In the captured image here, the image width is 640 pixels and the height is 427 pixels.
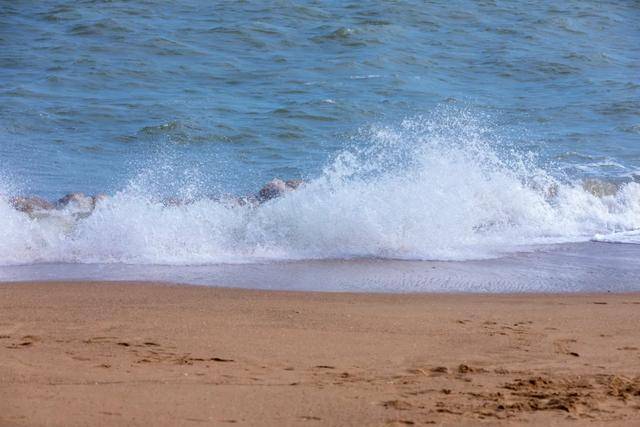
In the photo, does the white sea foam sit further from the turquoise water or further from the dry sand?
the turquoise water

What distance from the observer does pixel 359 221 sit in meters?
8.39

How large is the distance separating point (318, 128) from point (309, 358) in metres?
9.66

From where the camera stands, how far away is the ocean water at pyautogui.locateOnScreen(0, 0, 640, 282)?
830cm

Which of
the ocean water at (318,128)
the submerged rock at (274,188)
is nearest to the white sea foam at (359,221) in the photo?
the ocean water at (318,128)

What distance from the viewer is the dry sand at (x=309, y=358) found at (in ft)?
12.8

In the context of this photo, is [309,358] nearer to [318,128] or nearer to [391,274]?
[391,274]

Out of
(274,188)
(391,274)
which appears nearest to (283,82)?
(274,188)

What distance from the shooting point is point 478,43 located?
18969 mm

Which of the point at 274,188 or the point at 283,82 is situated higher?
the point at 283,82

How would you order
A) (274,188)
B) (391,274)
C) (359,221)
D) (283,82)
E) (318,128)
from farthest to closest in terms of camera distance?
(283,82), (318,128), (274,188), (359,221), (391,274)

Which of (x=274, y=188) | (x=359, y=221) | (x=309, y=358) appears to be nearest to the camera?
(x=309, y=358)

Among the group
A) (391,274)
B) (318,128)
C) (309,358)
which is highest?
(309,358)

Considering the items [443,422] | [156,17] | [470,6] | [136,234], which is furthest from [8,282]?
[470,6]

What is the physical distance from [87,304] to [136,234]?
215 centimetres
